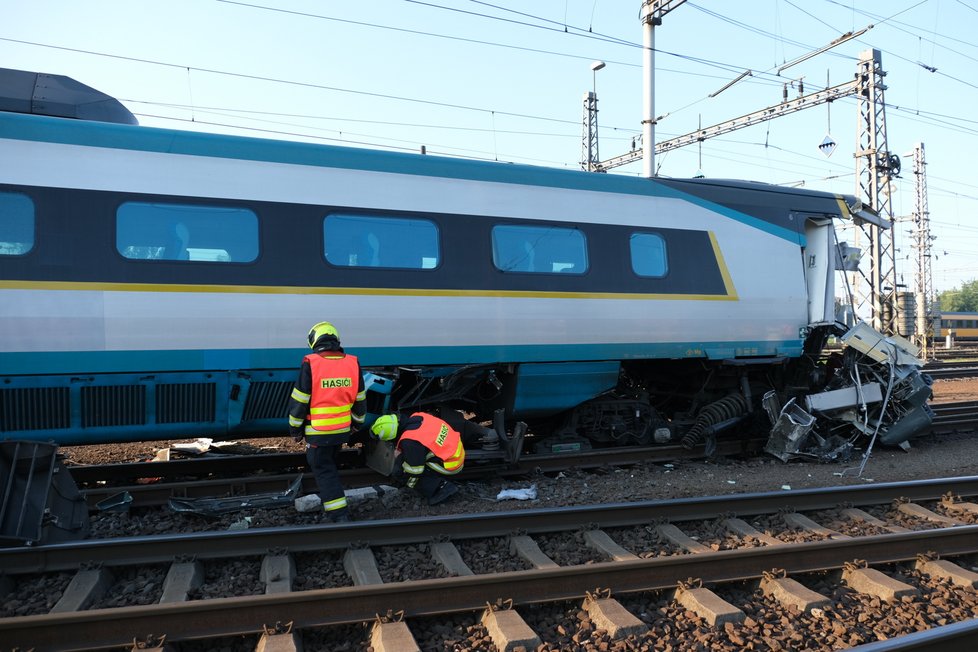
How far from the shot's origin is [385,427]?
620cm

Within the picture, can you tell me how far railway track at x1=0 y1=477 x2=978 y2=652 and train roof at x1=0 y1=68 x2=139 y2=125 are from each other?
3962 millimetres

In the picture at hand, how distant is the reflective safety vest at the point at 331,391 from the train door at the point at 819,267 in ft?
21.0

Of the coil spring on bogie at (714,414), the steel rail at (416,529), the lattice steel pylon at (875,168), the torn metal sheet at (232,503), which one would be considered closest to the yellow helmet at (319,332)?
the torn metal sheet at (232,503)

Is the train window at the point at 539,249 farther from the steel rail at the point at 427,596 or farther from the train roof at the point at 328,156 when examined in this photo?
the steel rail at the point at 427,596

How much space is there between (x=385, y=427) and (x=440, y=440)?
1.75 ft

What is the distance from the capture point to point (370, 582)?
424 cm

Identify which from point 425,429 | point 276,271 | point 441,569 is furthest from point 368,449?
point 441,569

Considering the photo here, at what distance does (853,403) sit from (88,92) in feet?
30.9

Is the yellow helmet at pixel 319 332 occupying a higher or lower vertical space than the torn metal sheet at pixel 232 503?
higher

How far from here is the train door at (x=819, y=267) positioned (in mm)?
8938

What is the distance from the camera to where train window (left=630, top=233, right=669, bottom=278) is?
7.79m

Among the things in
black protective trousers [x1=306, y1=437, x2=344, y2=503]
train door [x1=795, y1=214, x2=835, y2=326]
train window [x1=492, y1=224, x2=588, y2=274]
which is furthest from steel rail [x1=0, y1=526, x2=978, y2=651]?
train door [x1=795, y1=214, x2=835, y2=326]

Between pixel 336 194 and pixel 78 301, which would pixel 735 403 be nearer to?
pixel 336 194

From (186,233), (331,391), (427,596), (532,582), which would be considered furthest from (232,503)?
(532,582)
